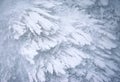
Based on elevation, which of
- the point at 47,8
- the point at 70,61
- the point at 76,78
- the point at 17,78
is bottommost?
the point at 76,78

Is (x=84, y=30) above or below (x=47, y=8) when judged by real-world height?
below

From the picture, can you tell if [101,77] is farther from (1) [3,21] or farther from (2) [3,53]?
(1) [3,21]

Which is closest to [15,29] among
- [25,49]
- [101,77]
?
[25,49]

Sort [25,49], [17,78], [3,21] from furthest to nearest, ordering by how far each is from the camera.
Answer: [3,21], [17,78], [25,49]

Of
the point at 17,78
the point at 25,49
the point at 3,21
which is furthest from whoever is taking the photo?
the point at 3,21

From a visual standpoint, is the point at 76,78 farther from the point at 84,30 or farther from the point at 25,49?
the point at 25,49

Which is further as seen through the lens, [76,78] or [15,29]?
[76,78]

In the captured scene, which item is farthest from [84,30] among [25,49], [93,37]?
[25,49]
